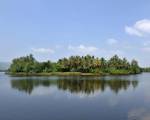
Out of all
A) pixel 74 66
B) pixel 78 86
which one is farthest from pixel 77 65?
pixel 78 86

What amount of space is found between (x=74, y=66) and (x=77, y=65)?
1976 mm

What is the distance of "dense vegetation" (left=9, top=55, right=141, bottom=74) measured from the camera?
14412 centimetres

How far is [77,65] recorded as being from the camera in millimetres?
144125

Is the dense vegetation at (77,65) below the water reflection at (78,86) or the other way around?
the other way around

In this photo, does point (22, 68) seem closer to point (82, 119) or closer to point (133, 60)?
point (133, 60)

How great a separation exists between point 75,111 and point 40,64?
13338 centimetres

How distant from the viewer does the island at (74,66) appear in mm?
143750

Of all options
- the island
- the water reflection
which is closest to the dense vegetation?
the island

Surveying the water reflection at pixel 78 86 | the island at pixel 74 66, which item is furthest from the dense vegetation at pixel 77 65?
the water reflection at pixel 78 86

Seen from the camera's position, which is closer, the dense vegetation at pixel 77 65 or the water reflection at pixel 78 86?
the water reflection at pixel 78 86

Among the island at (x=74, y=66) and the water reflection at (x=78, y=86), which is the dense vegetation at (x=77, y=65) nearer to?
the island at (x=74, y=66)

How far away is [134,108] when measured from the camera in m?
29.9

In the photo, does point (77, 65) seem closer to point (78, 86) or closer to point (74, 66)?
point (74, 66)

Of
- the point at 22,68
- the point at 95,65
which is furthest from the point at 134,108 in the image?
the point at 22,68
